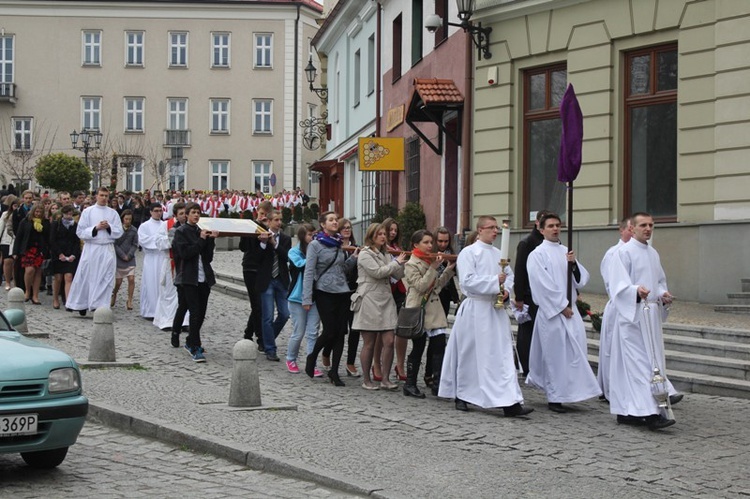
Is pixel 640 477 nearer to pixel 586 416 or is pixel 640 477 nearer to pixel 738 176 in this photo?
pixel 586 416

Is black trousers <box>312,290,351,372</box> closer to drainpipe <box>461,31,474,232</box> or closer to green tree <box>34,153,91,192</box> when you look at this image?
drainpipe <box>461,31,474,232</box>

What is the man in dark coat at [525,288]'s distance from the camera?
12.3 metres

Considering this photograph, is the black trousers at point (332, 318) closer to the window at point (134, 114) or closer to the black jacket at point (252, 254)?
the black jacket at point (252, 254)

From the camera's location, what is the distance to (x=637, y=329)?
1098cm

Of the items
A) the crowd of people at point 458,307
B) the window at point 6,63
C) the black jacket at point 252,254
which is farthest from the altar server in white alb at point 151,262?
the window at point 6,63

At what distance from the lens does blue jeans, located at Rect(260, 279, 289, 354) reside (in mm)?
14773

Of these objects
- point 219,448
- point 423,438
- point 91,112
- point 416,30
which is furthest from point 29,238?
point 91,112

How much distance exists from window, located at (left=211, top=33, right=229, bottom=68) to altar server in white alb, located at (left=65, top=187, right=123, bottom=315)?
46.9 metres

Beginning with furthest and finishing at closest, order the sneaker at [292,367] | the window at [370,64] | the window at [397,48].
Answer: the window at [370,64]
the window at [397,48]
the sneaker at [292,367]

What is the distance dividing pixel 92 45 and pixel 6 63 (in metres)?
4.69

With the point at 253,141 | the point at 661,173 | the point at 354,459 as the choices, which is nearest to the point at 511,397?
the point at 354,459

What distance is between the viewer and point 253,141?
66.1 metres

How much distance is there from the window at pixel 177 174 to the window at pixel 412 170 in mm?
38872

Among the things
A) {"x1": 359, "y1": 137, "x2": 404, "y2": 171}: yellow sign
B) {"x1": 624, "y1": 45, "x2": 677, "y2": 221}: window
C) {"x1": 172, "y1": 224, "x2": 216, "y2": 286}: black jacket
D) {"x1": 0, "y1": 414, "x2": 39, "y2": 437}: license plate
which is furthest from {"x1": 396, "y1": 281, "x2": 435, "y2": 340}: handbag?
{"x1": 359, "y1": 137, "x2": 404, "y2": 171}: yellow sign
